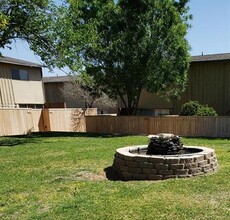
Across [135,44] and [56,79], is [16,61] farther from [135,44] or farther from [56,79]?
[56,79]

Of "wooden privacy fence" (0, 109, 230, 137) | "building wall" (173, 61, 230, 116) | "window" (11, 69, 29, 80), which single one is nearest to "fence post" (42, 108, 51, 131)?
"wooden privacy fence" (0, 109, 230, 137)

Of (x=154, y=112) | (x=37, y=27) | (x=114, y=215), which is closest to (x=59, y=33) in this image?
(x=37, y=27)

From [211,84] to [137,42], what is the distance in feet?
24.8

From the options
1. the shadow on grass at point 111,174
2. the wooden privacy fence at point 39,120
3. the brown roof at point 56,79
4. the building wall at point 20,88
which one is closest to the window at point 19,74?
the building wall at point 20,88

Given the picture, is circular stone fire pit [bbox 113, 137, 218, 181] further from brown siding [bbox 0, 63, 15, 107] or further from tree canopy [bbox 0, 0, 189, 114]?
brown siding [bbox 0, 63, 15, 107]

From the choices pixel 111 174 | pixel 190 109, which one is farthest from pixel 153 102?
pixel 111 174

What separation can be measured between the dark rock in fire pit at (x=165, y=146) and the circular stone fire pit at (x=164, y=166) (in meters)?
0.36

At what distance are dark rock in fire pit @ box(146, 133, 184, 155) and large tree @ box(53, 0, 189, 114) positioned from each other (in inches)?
428

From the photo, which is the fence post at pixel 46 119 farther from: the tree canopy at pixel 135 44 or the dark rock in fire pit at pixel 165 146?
the dark rock in fire pit at pixel 165 146

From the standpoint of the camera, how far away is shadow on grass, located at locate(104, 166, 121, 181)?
269 inches

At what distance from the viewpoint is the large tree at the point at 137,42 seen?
57.9 ft

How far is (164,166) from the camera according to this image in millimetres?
6387

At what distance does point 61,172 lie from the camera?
24.0 feet

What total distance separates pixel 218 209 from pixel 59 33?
1180 cm
